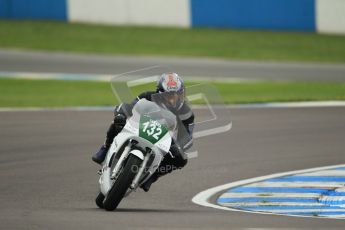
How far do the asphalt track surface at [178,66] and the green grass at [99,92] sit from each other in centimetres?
118

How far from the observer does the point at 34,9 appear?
29578 millimetres

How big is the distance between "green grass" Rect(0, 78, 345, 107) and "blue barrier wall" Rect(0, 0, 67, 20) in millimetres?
6231

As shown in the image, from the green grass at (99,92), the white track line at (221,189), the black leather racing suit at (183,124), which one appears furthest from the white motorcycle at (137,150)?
the green grass at (99,92)

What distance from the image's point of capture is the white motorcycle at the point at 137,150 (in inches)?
360

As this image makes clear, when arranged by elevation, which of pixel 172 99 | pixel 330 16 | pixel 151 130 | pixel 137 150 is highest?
pixel 172 99

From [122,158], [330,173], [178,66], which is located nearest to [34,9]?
[178,66]

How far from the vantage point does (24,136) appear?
15.2 metres

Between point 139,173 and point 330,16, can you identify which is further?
point 330,16

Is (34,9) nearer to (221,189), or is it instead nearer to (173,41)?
(173,41)

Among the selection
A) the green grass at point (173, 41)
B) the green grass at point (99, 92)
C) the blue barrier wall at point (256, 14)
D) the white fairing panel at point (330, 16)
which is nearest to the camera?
the green grass at point (99, 92)

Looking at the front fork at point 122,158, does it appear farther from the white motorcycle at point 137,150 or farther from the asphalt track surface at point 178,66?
the asphalt track surface at point 178,66

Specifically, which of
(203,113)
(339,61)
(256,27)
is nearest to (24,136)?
(203,113)

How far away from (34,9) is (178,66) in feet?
19.9

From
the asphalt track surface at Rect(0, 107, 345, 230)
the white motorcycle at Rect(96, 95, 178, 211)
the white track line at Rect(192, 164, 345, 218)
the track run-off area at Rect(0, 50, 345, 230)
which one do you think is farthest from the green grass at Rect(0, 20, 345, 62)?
the white motorcycle at Rect(96, 95, 178, 211)
